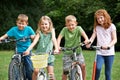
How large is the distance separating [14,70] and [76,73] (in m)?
1.15

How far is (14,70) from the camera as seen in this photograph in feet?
22.3

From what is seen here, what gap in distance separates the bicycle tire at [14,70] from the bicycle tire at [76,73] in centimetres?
101

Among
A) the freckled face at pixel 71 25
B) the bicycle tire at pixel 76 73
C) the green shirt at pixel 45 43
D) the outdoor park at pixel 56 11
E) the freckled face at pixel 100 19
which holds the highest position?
the outdoor park at pixel 56 11

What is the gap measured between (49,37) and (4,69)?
185 inches

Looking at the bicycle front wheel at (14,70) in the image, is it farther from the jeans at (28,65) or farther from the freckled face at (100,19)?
the freckled face at (100,19)

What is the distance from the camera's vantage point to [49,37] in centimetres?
674

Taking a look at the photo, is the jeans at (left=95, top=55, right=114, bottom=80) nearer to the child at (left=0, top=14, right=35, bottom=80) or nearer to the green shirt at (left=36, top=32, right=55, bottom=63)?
the green shirt at (left=36, top=32, right=55, bottom=63)

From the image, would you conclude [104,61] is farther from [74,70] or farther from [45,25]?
[45,25]

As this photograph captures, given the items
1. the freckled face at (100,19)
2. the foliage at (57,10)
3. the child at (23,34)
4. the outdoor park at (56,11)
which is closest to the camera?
the freckled face at (100,19)

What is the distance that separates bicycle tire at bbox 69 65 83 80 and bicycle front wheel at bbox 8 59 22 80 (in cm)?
102

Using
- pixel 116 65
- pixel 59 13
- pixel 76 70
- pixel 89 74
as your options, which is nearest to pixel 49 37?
pixel 76 70

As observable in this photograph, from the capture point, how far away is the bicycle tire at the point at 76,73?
21.7ft

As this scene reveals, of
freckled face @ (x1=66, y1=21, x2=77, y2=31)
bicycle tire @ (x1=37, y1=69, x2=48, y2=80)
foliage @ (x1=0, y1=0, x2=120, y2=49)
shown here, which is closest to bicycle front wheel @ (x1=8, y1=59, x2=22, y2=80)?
bicycle tire @ (x1=37, y1=69, x2=48, y2=80)

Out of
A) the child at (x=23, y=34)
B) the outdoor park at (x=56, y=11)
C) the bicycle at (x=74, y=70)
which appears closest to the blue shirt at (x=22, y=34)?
the child at (x=23, y=34)
